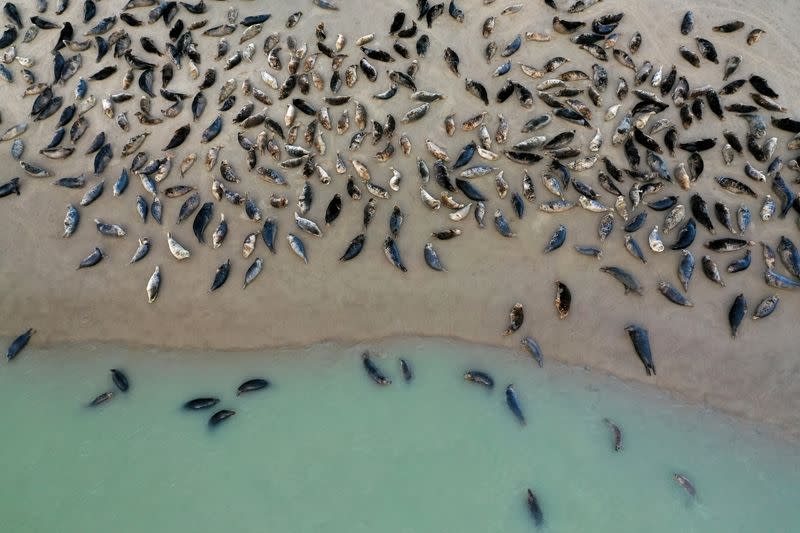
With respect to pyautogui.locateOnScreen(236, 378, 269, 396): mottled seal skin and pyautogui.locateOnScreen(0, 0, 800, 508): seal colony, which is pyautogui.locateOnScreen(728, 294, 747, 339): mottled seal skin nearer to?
pyautogui.locateOnScreen(0, 0, 800, 508): seal colony

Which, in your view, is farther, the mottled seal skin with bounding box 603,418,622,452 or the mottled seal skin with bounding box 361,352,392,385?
the mottled seal skin with bounding box 361,352,392,385

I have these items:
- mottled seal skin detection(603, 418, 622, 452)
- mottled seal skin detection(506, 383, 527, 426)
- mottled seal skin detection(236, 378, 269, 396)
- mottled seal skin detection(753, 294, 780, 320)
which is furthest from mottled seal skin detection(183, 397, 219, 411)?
mottled seal skin detection(753, 294, 780, 320)

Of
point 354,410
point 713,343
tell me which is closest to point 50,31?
point 354,410

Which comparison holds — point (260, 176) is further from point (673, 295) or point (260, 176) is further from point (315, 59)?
point (673, 295)

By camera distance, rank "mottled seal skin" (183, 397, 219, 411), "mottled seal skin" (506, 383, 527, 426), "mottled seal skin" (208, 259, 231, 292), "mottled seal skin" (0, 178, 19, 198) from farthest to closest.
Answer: "mottled seal skin" (0, 178, 19, 198) → "mottled seal skin" (208, 259, 231, 292) → "mottled seal skin" (183, 397, 219, 411) → "mottled seal skin" (506, 383, 527, 426)

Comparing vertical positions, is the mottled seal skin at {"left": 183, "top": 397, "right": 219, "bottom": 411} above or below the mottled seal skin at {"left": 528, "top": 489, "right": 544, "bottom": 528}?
below
